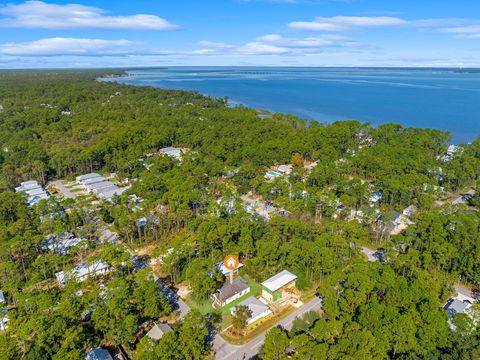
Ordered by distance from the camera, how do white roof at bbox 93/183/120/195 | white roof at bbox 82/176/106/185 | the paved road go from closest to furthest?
the paved road < white roof at bbox 93/183/120/195 < white roof at bbox 82/176/106/185

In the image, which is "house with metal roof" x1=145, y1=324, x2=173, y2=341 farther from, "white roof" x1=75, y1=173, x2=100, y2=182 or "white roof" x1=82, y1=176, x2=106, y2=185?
"white roof" x1=75, y1=173, x2=100, y2=182

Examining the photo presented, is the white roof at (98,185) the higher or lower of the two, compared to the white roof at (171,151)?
lower

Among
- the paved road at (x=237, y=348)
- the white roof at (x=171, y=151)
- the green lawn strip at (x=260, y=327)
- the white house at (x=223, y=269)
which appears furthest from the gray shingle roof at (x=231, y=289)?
the white roof at (x=171, y=151)

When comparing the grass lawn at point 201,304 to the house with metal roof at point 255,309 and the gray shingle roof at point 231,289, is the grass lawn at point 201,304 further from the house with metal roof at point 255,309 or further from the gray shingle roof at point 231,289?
the house with metal roof at point 255,309

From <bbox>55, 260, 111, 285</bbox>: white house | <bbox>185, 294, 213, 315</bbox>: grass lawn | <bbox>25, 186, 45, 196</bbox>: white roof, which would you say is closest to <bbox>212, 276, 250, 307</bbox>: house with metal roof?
<bbox>185, 294, 213, 315</bbox>: grass lawn

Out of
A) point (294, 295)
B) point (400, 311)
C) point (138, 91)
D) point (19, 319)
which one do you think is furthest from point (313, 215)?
point (138, 91)

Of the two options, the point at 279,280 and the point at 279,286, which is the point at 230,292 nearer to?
the point at 279,286

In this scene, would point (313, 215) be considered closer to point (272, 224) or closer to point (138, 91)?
point (272, 224)
